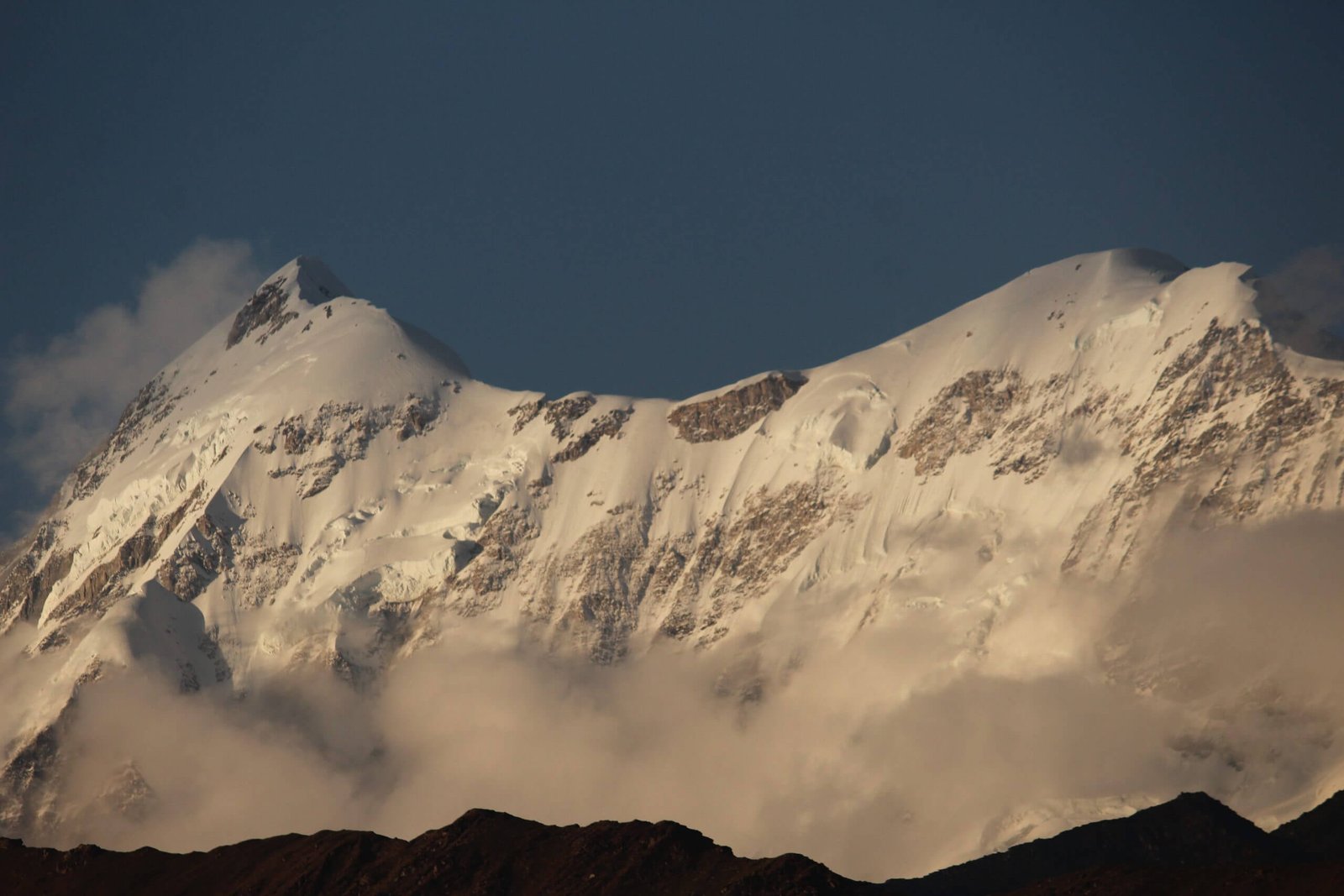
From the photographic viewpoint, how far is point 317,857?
187750 millimetres

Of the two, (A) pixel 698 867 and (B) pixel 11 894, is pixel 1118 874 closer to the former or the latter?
(A) pixel 698 867

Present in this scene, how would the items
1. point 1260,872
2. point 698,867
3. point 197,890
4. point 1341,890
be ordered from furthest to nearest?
point 197,890
point 698,867
point 1260,872
point 1341,890

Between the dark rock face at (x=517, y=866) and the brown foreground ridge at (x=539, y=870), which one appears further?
the dark rock face at (x=517, y=866)

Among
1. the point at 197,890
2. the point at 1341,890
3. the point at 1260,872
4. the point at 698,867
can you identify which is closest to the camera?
the point at 1341,890

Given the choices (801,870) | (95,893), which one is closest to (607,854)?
(801,870)

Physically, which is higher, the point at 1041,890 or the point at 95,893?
the point at 95,893

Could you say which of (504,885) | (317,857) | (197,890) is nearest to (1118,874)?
(504,885)

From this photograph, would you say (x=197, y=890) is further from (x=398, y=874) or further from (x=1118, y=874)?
(x=1118, y=874)

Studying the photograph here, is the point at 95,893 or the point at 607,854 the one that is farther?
the point at 95,893

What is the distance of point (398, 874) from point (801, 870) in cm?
3617

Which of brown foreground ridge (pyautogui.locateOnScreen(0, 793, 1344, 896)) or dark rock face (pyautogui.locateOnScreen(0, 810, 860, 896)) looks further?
dark rock face (pyautogui.locateOnScreen(0, 810, 860, 896))

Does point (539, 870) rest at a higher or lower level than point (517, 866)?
lower

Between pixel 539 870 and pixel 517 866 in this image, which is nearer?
pixel 539 870

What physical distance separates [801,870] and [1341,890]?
4163 cm
